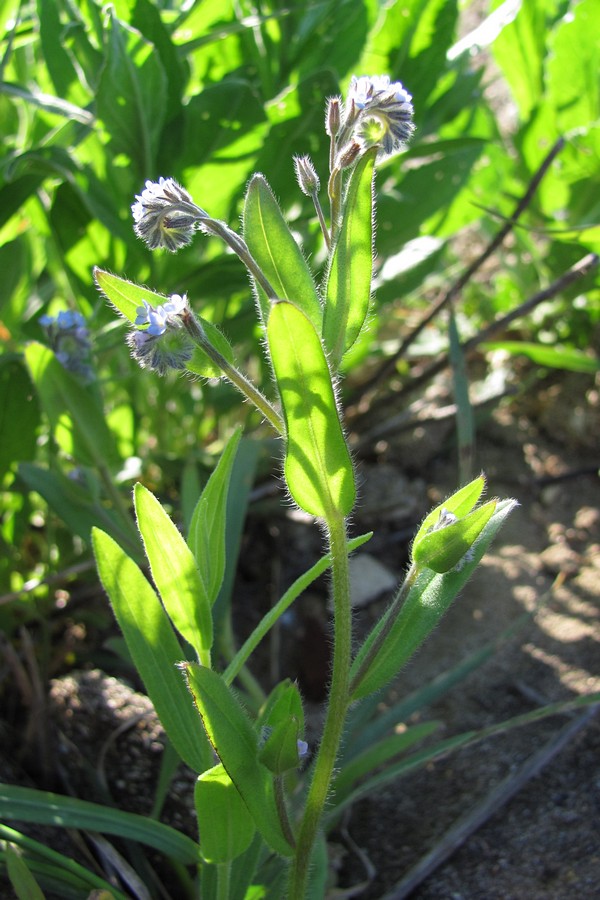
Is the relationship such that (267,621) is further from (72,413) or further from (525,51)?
(525,51)

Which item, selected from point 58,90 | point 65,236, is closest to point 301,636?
point 65,236

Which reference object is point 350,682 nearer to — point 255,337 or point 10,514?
point 10,514

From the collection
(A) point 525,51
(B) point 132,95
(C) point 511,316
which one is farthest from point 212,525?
(A) point 525,51

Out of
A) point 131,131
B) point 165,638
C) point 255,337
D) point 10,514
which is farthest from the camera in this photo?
point 255,337

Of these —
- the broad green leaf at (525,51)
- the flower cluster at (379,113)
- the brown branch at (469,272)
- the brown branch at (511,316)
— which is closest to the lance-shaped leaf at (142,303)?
the flower cluster at (379,113)

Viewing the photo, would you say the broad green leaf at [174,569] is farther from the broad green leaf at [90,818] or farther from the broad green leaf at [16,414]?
the broad green leaf at [16,414]

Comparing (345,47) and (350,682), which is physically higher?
(345,47)

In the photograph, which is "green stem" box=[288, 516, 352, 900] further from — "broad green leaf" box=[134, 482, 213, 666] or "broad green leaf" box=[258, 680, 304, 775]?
"broad green leaf" box=[134, 482, 213, 666]

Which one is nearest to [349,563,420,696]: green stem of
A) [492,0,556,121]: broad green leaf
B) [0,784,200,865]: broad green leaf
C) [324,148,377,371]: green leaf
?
[324,148,377,371]: green leaf
